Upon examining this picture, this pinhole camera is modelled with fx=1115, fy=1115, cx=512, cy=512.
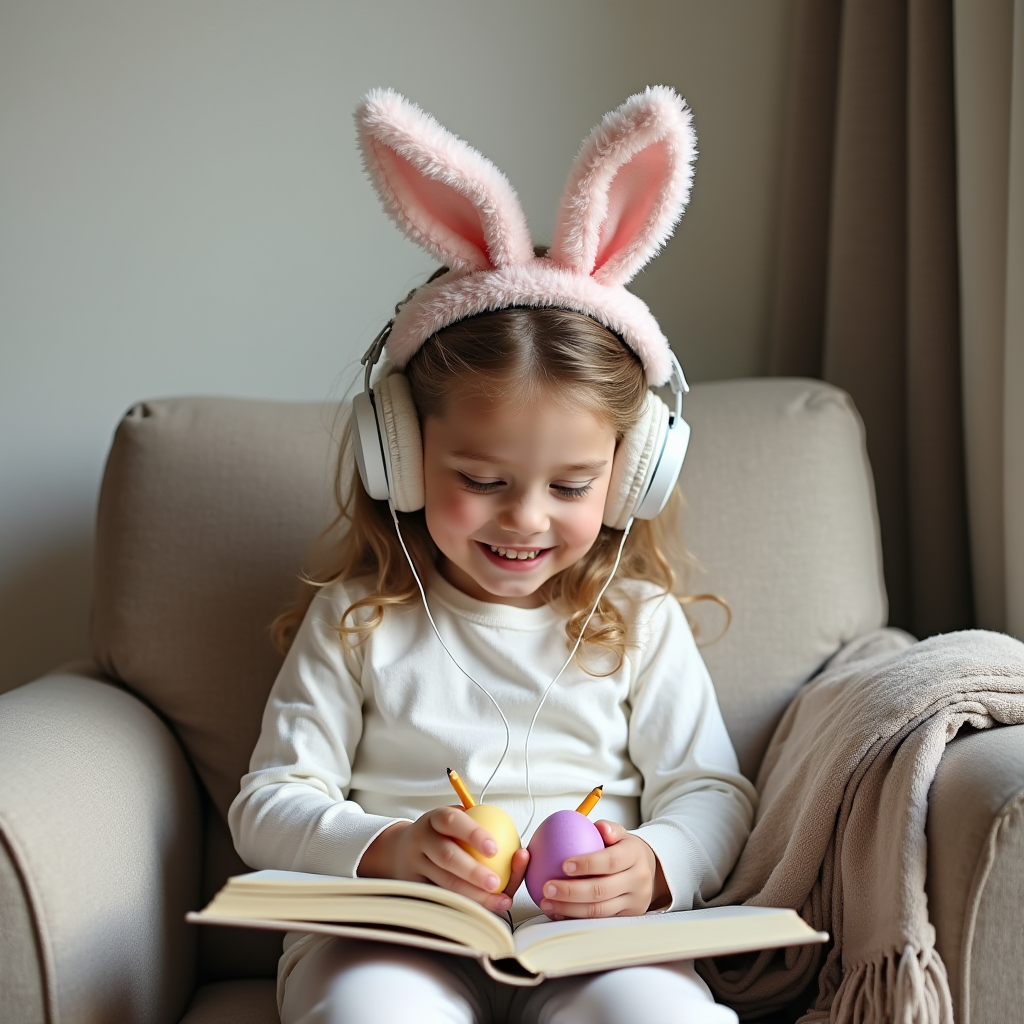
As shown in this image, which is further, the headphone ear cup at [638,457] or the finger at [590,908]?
the headphone ear cup at [638,457]

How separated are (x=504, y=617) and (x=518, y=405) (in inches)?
10.5

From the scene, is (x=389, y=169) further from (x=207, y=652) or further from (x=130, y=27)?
(x=130, y=27)

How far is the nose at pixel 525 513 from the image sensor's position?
109 cm

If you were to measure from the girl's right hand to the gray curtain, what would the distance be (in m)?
0.92

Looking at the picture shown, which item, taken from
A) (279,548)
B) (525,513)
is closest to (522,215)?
(525,513)

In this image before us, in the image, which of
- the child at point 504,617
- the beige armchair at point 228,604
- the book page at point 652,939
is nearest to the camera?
the book page at point 652,939

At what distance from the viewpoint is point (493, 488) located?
3.66 ft

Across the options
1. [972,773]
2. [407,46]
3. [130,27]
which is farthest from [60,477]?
[972,773]

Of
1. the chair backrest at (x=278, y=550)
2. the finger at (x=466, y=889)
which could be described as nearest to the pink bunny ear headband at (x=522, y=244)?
the chair backrest at (x=278, y=550)

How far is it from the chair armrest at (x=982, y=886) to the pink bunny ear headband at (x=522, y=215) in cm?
52

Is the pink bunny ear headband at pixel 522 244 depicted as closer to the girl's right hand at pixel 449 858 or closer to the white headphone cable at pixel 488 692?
the white headphone cable at pixel 488 692

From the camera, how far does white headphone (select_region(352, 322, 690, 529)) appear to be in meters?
1.12

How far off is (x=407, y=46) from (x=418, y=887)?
1.25 m

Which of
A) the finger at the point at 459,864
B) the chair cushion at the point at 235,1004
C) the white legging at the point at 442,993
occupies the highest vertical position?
the finger at the point at 459,864
